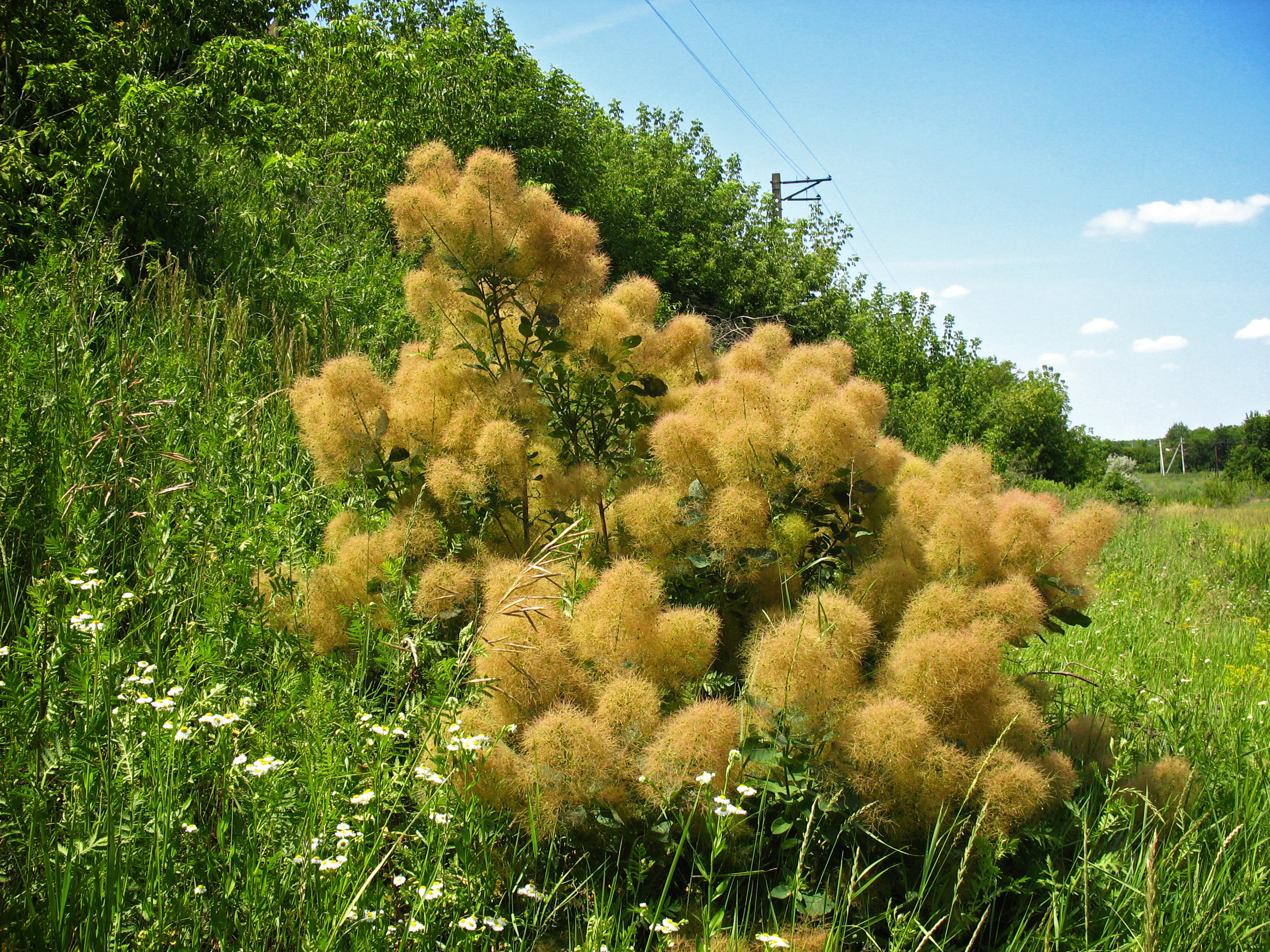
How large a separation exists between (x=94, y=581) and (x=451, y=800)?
103 cm

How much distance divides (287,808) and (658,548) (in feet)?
3.81

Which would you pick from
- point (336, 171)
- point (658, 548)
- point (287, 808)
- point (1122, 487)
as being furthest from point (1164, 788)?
point (1122, 487)

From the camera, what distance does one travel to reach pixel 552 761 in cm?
180

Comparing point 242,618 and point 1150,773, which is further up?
point 242,618

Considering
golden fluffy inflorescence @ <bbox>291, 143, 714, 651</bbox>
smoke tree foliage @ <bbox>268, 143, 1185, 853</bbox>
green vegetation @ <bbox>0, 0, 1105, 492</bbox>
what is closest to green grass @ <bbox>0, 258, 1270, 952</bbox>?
smoke tree foliage @ <bbox>268, 143, 1185, 853</bbox>

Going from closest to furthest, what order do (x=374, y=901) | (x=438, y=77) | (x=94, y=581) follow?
1. (x=374, y=901)
2. (x=94, y=581)
3. (x=438, y=77)

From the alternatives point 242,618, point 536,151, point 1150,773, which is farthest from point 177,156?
point 536,151

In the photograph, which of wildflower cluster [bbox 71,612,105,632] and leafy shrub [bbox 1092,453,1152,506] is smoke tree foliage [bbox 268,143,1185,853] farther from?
leafy shrub [bbox 1092,453,1152,506]

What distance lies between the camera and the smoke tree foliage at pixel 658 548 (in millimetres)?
1848

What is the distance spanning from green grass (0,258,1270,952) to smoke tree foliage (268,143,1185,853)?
0.15 metres

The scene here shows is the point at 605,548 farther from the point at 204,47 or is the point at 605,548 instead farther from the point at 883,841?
the point at 204,47

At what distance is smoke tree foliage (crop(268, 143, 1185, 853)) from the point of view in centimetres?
185

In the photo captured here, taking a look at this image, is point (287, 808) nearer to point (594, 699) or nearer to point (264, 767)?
point (264, 767)

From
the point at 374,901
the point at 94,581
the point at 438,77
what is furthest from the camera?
the point at 438,77
